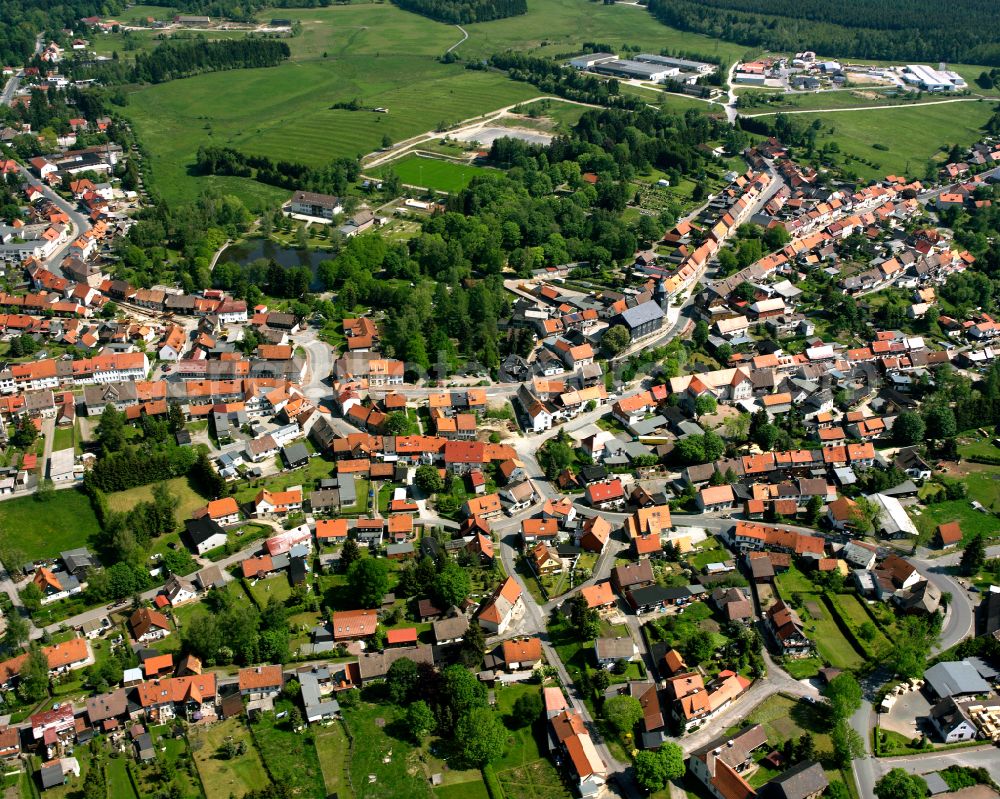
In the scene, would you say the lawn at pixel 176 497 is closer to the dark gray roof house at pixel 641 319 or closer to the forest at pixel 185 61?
the dark gray roof house at pixel 641 319

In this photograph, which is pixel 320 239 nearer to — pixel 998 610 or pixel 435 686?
pixel 435 686

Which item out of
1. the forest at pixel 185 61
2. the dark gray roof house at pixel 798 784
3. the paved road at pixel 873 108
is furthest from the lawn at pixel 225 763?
the forest at pixel 185 61

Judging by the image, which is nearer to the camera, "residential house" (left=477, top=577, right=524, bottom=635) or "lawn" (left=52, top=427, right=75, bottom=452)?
"residential house" (left=477, top=577, right=524, bottom=635)

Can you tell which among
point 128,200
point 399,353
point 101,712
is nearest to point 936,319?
point 399,353

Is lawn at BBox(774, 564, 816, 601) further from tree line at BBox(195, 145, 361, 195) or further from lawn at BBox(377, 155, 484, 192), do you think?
tree line at BBox(195, 145, 361, 195)

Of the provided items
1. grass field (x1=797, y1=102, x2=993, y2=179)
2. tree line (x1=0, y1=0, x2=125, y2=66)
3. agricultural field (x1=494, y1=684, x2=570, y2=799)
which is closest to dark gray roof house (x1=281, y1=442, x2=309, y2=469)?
agricultural field (x1=494, y1=684, x2=570, y2=799)

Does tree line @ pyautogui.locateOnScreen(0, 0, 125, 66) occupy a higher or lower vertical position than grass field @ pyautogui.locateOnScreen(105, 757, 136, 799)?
higher

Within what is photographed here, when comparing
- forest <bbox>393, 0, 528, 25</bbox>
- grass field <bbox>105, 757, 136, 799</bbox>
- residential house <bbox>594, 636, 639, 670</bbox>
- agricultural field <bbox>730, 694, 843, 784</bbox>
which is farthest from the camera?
forest <bbox>393, 0, 528, 25</bbox>

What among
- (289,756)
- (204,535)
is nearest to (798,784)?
(289,756)
